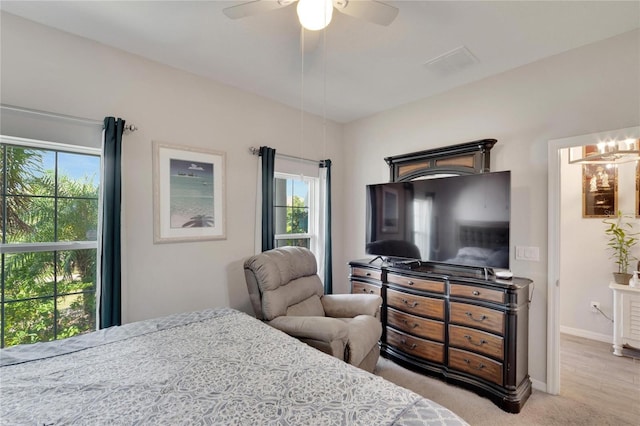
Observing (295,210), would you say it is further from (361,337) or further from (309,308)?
(361,337)

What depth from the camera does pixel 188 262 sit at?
8.52 ft

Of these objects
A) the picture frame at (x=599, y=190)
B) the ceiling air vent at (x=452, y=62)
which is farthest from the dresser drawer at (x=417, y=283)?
the picture frame at (x=599, y=190)

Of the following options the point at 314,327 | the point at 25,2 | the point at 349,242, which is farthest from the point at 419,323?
the point at 25,2

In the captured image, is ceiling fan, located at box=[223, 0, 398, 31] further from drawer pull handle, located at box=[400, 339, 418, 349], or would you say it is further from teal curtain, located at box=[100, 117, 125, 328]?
drawer pull handle, located at box=[400, 339, 418, 349]

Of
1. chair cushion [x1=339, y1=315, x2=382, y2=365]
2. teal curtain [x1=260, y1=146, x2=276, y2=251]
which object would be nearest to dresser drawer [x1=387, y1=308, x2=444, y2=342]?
chair cushion [x1=339, y1=315, x2=382, y2=365]

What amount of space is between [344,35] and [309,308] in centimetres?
225

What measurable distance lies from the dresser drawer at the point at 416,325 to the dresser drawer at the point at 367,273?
349 mm

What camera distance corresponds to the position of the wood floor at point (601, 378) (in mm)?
2219

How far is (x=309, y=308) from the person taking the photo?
8.65 ft

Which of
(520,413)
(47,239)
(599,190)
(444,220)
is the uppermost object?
(599,190)

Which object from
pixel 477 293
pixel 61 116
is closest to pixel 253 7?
pixel 61 116

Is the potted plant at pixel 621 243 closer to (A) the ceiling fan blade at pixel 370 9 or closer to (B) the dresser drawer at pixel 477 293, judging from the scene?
(B) the dresser drawer at pixel 477 293

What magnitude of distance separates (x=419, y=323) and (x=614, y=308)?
2.34m

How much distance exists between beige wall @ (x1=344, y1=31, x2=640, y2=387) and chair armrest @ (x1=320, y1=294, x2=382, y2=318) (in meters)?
1.30
